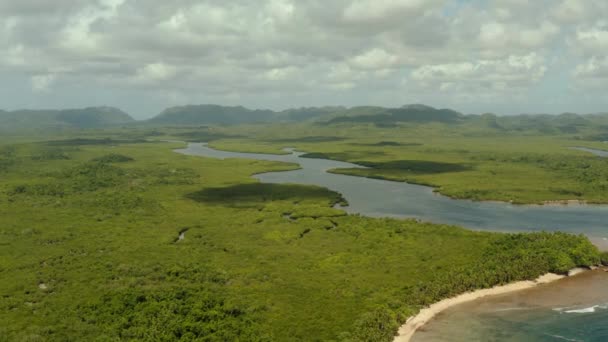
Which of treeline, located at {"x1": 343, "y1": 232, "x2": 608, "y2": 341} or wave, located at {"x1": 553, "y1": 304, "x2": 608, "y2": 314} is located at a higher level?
treeline, located at {"x1": 343, "y1": 232, "x2": 608, "y2": 341}

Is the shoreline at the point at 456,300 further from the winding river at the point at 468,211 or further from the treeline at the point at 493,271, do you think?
the winding river at the point at 468,211

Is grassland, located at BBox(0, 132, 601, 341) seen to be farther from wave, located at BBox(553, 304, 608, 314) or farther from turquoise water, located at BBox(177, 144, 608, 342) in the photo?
wave, located at BBox(553, 304, 608, 314)

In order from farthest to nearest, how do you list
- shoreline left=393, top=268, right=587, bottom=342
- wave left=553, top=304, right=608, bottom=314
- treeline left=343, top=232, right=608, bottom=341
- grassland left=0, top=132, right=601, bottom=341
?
wave left=553, top=304, right=608, bottom=314, treeline left=343, top=232, right=608, bottom=341, grassland left=0, top=132, right=601, bottom=341, shoreline left=393, top=268, right=587, bottom=342

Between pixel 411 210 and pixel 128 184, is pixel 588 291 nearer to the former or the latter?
pixel 411 210

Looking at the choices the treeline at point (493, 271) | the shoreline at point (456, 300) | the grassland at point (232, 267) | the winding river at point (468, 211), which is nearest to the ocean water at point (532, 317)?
the shoreline at point (456, 300)

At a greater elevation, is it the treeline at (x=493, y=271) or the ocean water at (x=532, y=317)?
the treeline at (x=493, y=271)

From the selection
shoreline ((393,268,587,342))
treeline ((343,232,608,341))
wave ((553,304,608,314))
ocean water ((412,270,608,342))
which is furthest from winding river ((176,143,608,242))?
wave ((553,304,608,314))
